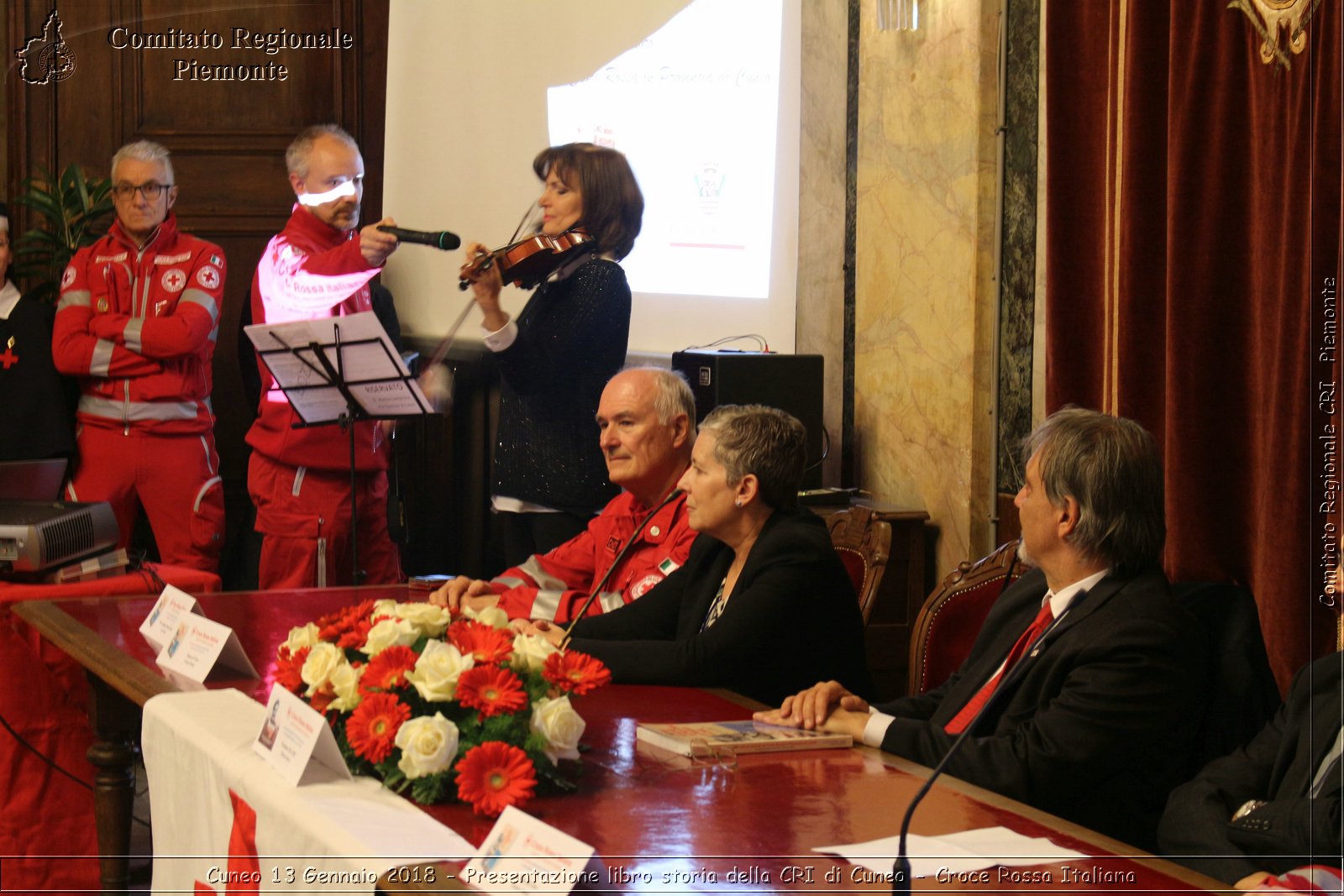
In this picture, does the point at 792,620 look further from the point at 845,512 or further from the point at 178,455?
the point at 178,455

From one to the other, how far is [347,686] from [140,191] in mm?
3306

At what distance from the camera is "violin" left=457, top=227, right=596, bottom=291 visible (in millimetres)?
3596

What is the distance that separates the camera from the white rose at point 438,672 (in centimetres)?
153

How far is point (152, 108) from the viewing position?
5.53m

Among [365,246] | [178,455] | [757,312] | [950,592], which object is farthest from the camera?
[757,312]

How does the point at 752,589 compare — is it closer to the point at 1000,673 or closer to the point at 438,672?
the point at 1000,673

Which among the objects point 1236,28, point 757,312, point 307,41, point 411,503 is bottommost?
point 411,503

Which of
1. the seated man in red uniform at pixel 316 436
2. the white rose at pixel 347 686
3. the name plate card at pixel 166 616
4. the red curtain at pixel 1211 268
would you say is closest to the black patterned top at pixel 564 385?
the seated man in red uniform at pixel 316 436

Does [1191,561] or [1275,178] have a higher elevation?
[1275,178]

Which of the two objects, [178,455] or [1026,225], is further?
[178,455]

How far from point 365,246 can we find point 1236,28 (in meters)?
2.38

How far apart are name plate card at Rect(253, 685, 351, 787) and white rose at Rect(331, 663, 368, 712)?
29 millimetres

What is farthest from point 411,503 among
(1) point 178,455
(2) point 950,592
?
(2) point 950,592

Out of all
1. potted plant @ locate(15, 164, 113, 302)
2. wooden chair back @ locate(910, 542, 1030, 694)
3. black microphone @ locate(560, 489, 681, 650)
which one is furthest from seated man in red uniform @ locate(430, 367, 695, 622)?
potted plant @ locate(15, 164, 113, 302)
